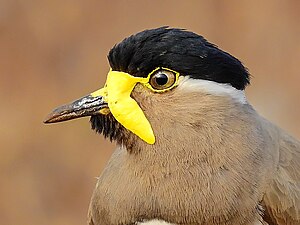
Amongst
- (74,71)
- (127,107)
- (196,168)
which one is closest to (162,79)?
(127,107)

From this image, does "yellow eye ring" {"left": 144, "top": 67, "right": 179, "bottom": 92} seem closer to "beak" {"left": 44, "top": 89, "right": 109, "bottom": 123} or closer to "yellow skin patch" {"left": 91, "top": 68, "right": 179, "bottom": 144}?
"yellow skin patch" {"left": 91, "top": 68, "right": 179, "bottom": 144}

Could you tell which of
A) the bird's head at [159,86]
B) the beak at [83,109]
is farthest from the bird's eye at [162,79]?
the beak at [83,109]

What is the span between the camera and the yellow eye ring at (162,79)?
6.26 feet

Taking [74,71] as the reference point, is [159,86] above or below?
below

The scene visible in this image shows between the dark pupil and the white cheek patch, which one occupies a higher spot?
the dark pupil

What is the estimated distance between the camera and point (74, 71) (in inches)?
157

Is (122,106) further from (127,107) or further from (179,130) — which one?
(179,130)

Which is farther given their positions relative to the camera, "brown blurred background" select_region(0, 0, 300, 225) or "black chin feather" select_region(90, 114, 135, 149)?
"brown blurred background" select_region(0, 0, 300, 225)

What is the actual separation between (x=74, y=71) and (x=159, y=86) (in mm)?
2089

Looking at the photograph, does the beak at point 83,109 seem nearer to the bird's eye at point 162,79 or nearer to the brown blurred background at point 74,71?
the bird's eye at point 162,79

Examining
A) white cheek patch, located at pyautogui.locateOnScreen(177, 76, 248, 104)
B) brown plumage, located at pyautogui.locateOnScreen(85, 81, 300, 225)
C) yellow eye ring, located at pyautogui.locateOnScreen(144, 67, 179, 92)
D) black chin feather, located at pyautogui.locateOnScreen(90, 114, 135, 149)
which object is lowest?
brown plumage, located at pyautogui.locateOnScreen(85, 81, 300, 225)

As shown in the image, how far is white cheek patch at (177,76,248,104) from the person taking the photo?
1925mm


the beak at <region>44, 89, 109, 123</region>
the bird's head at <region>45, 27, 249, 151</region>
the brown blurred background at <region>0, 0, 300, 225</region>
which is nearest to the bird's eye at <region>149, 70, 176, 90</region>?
the bird's head at <region>45, 27, 249, 151</region>

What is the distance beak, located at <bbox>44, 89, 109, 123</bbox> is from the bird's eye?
12 centimetres
